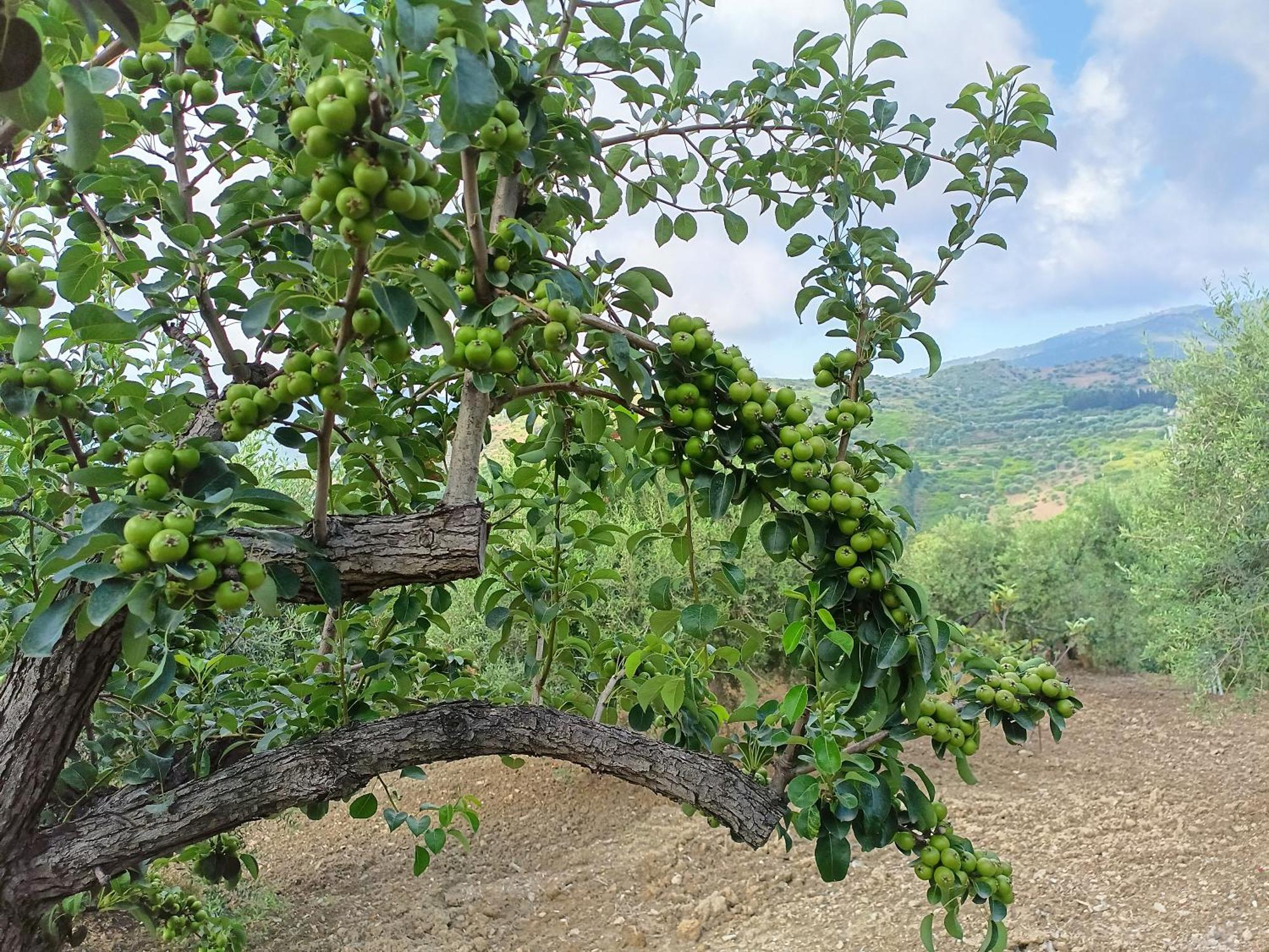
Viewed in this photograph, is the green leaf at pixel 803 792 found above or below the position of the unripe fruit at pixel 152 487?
below

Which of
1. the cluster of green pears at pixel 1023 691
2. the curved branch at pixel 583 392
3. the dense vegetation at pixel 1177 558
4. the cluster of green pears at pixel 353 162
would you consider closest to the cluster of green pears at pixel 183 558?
the cluster of green pears at pixel 353 162

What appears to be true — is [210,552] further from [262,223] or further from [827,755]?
[827,755]

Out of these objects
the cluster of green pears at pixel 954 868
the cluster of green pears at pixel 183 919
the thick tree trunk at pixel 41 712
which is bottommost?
the cluster of green pears at pixel 183 919

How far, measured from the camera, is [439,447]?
1630 millimetres

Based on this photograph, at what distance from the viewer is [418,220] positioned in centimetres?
73

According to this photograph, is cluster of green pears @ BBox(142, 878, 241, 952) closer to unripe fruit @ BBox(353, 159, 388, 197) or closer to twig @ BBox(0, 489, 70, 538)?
twig @ BBox(0, 489, 70, 538)

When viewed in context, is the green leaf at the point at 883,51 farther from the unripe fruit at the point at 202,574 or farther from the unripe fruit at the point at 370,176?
the unripe fruit at the point at 202,574

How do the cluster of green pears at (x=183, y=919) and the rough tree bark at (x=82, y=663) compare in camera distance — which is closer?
the rough tree bark at (x=82, y=663)

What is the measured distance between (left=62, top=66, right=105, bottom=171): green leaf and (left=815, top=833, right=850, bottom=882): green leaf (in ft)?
4.03

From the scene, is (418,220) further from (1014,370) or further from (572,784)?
(1014,370)

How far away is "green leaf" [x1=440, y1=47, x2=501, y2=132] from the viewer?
68 cm

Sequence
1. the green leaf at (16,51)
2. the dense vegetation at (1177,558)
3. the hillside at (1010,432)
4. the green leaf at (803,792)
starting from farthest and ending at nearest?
the hillside at (1010,432) → the dense vegetation at (1177,558) → the green leaf at (803,792) → the green leaf at (16,51)

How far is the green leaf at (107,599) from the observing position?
814 mm

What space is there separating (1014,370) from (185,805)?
10793 mm
